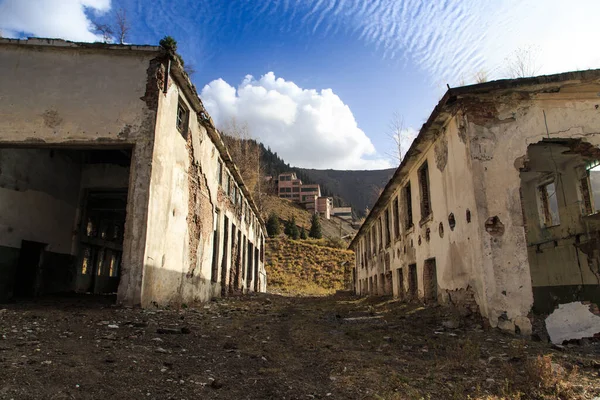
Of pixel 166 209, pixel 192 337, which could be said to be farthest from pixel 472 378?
pixel 166 209

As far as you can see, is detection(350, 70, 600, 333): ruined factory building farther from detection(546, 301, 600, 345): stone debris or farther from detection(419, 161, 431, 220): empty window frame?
detection(546, 301, 600, 345): stone debris

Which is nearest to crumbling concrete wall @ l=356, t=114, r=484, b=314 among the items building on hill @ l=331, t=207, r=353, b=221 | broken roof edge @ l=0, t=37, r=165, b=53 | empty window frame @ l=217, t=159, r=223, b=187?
empty window frame @ l=217, t=159, r=223, b=187

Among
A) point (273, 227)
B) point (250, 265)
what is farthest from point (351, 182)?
point (250, 265)

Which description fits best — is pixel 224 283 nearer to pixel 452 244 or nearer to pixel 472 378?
pixel 452 244

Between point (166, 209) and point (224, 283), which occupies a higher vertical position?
point (166, 209)

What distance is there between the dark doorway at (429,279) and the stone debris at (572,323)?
4303 mm

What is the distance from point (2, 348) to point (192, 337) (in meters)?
2.67

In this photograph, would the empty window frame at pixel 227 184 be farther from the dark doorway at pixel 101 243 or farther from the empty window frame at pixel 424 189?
the empty window frame at pixel 424 189

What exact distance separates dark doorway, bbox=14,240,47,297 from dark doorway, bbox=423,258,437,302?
1207 cm

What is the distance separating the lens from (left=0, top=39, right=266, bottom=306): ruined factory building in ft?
31.6

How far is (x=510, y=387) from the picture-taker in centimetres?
456

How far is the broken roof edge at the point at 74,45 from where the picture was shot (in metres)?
10.2

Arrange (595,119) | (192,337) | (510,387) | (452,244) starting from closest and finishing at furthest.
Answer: (510,387)
(192,337)
(595,119)
(452,244)

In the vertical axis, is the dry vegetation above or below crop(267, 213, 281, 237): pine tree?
below
